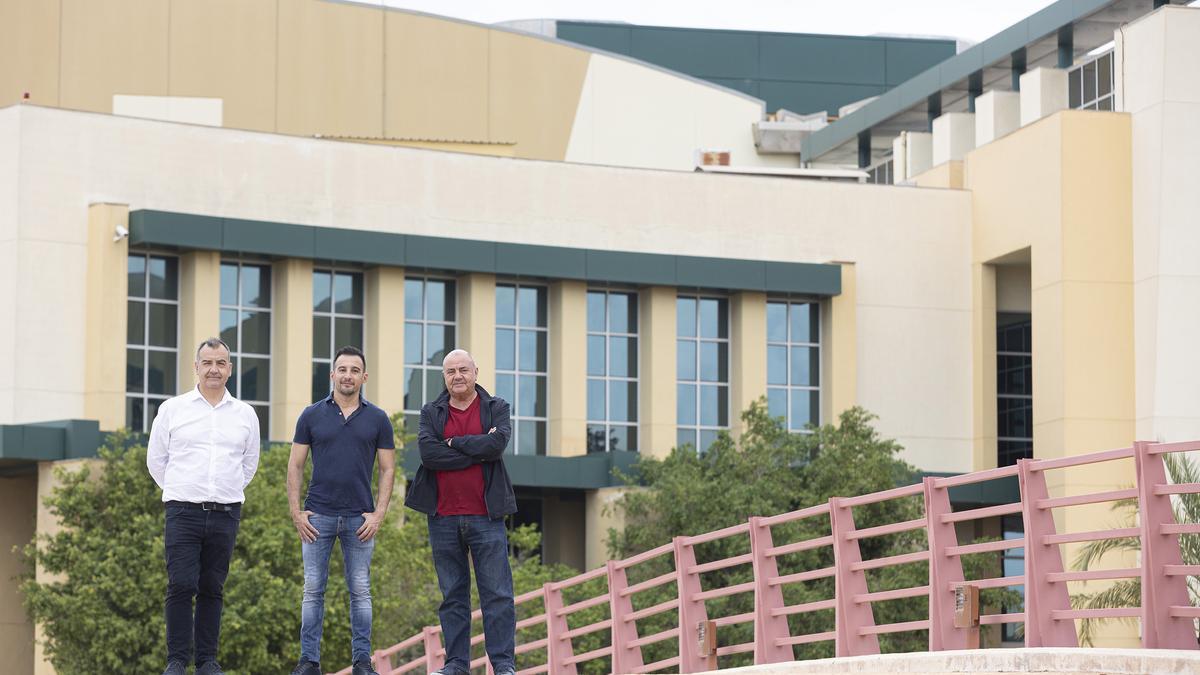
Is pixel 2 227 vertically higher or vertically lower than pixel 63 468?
higher

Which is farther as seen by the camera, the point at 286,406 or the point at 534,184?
the point at 534,184

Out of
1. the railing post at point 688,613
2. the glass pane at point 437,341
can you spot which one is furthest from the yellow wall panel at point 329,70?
the railing post at point 688,613

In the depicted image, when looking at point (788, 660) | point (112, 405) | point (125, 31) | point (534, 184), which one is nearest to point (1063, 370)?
point (534, 184)

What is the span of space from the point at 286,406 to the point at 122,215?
4643 mm

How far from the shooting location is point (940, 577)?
13.8 m

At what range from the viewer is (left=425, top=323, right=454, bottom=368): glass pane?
140ft

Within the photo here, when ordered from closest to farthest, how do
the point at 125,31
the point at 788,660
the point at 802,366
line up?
1. the point at 788,660
2. the point at 802,366
3. the point at 125,31

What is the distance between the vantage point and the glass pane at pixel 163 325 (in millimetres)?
40250

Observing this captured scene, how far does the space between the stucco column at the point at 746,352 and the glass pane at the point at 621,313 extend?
6.90 ft

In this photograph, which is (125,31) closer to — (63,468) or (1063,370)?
(63,468)

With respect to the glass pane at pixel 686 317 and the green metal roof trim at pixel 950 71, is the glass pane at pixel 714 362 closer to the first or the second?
the glass pane at pixel 686 317

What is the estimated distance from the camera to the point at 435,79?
54344 millimetres

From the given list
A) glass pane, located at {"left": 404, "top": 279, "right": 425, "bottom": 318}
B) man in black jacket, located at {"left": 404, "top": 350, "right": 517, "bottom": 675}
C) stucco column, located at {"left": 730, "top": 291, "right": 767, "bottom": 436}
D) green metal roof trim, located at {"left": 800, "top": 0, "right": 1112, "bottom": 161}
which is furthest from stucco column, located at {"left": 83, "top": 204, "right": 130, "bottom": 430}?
man in black jacket, located at {"left": 404, "top": 350, "right": 517, "bottom": 675}

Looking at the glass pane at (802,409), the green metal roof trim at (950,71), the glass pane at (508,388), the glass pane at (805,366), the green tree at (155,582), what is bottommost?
the green tree at (155,582)
